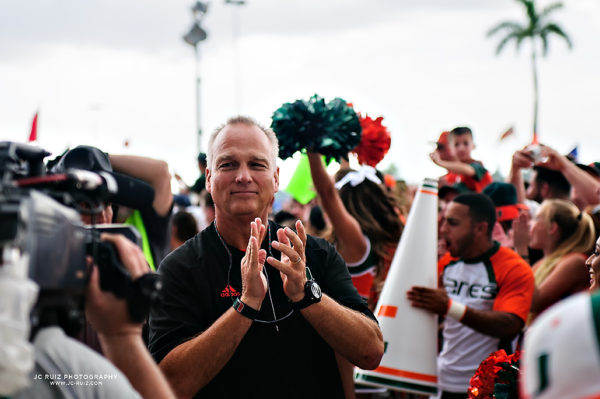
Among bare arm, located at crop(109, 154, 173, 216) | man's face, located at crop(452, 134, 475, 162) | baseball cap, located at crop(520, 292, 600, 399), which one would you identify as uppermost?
man's face, located at crop(452, 134, 475, 162)

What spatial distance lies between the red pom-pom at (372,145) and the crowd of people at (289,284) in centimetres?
16

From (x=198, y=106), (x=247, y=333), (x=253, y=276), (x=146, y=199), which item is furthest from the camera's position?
(x=198, y=106)

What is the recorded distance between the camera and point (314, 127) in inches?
163

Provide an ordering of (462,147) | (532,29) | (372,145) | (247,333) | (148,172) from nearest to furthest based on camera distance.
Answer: (247,333)
(148,172)
(372,145)
(462,147)
(532,29)

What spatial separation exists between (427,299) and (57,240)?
3220 millimetres

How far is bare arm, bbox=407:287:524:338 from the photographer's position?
4234 millimetres

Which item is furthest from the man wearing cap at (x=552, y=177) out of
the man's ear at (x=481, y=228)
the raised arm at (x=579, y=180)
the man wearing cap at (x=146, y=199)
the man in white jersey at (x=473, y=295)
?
the man wearing cap at (x=146, y=199)

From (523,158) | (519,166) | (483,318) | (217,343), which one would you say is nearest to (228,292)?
(217,343)

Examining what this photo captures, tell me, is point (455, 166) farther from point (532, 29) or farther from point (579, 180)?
point (532, 29)

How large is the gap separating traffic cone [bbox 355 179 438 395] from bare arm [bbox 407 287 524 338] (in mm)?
58

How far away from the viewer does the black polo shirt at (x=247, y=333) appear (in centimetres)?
247

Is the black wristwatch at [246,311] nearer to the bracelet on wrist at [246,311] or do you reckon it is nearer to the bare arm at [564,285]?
the bracelet on wrist at [246,311]

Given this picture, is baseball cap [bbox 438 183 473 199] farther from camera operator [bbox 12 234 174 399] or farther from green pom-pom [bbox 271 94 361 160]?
camera operator [bbox 12 234 174 399]

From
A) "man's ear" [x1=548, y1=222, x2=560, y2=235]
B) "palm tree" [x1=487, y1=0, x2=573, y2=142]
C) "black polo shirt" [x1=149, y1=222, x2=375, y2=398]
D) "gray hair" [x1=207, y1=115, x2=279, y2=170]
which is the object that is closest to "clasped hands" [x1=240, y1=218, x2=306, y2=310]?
"black polo shirt" [x1=149, y1=222, x2=375, y2=398]
